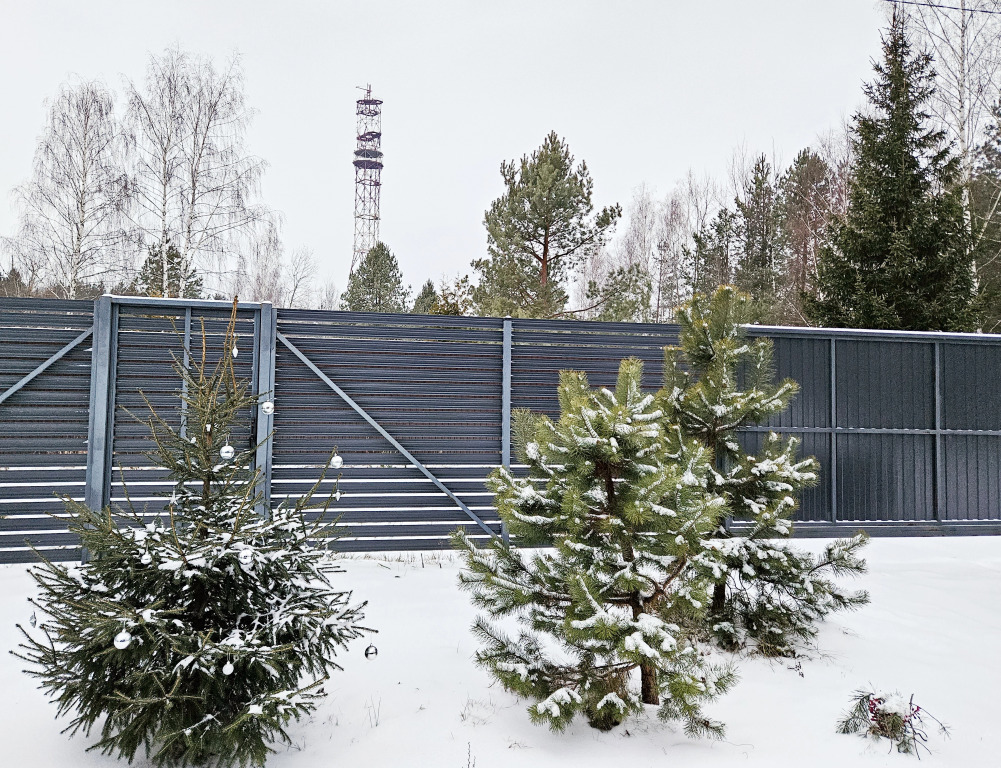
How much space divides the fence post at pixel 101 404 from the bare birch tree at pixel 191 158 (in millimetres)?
8692

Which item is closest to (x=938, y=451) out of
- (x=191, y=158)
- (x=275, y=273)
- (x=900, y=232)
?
(x=900, y=232)

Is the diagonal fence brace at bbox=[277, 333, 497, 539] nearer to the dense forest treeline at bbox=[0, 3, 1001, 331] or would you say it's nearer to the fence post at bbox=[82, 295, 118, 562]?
the fence post at bbox=[82, 295, 118, 562]

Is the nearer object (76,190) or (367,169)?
(76,190)

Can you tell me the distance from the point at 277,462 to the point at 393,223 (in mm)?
30897

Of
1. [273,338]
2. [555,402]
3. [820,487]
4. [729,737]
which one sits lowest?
[729,737]

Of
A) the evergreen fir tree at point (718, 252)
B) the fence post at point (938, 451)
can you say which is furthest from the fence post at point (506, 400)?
the evergreen fir tree at point (718, 252)

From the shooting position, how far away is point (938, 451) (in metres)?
6.13

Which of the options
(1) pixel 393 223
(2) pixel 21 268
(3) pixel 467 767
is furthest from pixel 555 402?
(1) pixel 393 223

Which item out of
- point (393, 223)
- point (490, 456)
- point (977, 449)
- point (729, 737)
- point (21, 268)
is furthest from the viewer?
point (393, 223)

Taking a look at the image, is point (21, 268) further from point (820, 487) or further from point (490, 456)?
point (820, 487)

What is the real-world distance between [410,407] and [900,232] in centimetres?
772

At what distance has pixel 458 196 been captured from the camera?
2858 centimetres

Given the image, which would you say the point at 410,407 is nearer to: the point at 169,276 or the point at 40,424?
the point at 40,424

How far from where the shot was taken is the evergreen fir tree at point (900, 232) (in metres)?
8.71
